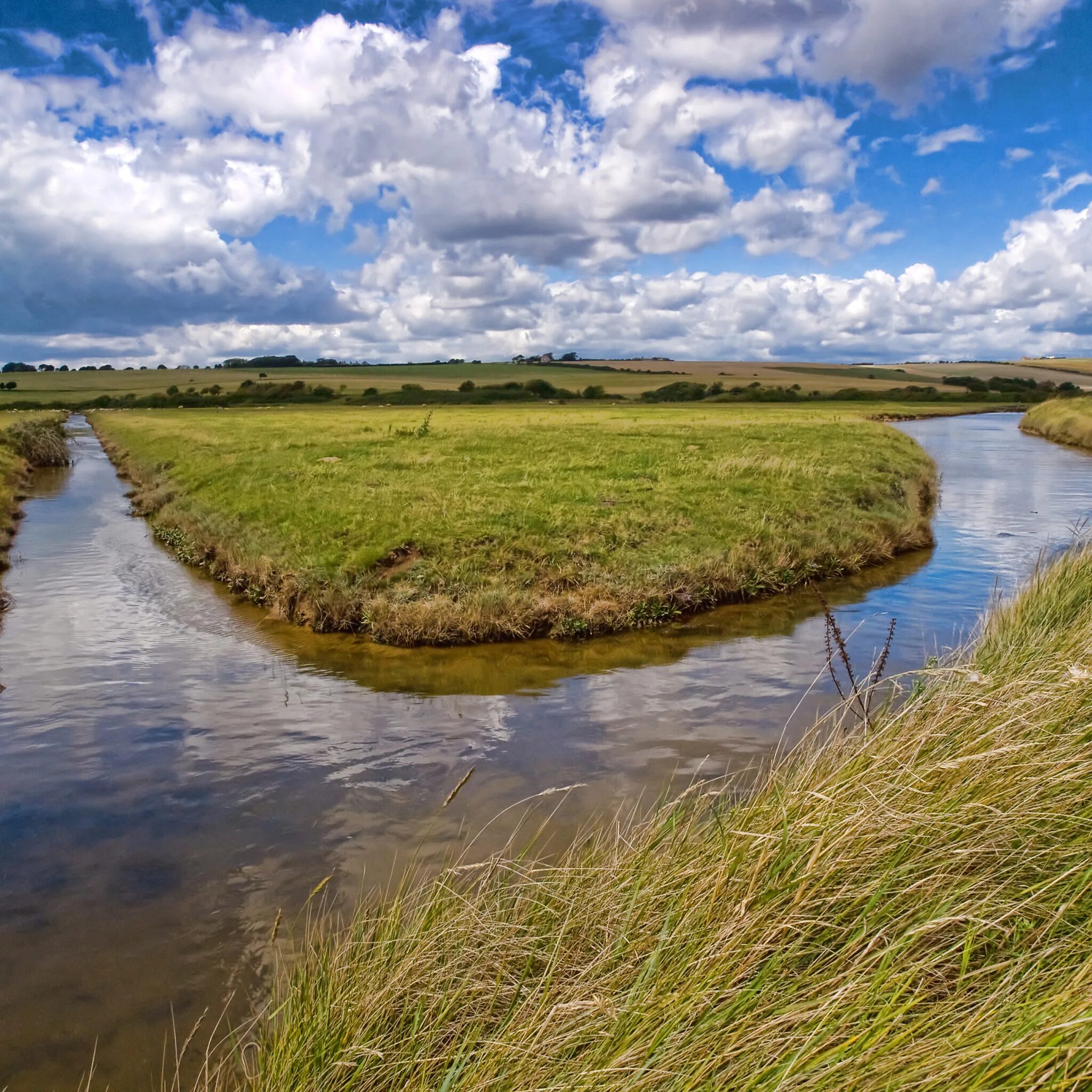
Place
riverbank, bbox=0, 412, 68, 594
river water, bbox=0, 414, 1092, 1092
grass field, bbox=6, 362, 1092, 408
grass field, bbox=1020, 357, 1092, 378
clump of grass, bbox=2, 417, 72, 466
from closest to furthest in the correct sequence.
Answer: river water, bbox=0, 414, 1092, 1092, riverbank, bbox=0, 412, 68, 594, clump of grass, bbox=2, 417, 72, 466, grass field, bbox=6, 362, 1092, 408, grass field, bbox=1020, 357, 1092, 378

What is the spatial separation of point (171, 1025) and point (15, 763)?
5869 mm

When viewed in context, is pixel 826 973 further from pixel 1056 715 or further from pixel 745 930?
pixel 1056 715

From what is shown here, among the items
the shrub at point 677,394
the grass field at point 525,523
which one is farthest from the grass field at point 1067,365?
the grass field at point 525,523

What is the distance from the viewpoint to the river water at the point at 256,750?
22.2 ft

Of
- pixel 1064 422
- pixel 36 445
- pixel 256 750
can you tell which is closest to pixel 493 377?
pixel 1064 422

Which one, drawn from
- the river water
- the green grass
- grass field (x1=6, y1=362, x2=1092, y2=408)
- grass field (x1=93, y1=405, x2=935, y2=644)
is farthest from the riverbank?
grass field (x1=6, y1=362, x2=1092, y2=408)

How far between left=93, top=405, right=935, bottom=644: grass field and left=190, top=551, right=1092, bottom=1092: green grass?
10.1 meters

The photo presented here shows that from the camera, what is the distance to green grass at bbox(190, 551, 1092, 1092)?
3.27m

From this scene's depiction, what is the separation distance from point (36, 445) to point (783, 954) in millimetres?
51319

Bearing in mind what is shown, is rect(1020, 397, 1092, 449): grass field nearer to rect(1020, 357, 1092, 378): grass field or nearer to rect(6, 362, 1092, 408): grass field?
rect(6, 362, 1092, 408): grass field

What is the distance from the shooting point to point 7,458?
1587 inches

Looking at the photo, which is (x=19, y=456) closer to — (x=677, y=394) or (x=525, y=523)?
(x=525, y=523)

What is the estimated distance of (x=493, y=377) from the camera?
143 m

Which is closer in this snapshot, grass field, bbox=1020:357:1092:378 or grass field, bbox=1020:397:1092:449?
grass field, bbox=1020:397:1092:449
